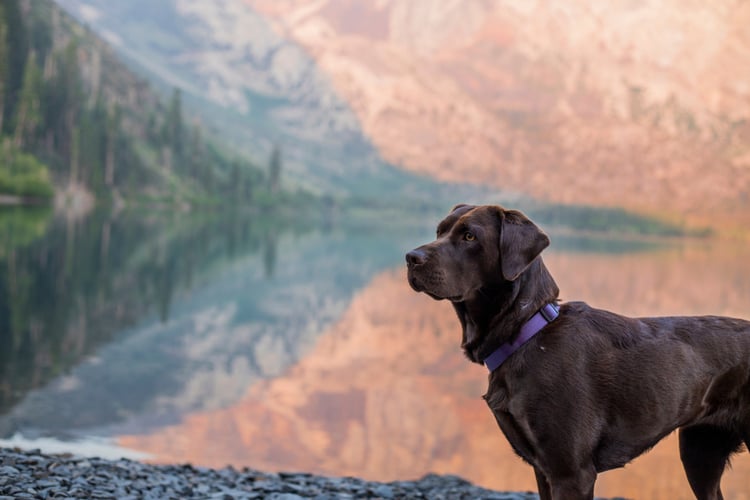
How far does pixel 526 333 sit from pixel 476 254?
2.25ft

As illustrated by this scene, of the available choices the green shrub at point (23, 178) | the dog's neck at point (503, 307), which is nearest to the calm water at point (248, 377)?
the dog's neck at point (503, 307)

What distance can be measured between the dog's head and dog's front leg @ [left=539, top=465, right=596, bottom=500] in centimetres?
144

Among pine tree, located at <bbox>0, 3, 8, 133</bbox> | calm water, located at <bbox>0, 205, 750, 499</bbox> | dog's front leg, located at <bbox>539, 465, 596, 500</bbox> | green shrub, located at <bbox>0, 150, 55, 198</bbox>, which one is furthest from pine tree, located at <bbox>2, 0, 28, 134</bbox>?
dog's front leg, located at <bbox>539, 465, 596, 500</bbox>

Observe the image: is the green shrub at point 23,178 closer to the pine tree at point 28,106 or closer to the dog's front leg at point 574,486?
the pine tree at point 28,106

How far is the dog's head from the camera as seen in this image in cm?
571

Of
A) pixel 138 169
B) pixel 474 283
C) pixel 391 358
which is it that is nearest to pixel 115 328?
pixel 391 358

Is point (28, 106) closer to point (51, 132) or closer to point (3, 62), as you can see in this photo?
point (3, 62)

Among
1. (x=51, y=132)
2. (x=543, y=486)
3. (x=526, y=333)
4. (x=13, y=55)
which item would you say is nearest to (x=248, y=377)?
(x=543, y=486)

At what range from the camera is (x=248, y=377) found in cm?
1975

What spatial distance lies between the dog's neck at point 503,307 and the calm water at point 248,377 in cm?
741

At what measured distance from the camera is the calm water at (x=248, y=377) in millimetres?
13427

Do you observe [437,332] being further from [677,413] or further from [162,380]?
[677,413]

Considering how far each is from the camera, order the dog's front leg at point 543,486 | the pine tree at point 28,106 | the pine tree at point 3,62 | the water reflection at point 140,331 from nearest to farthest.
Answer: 1. the dog's front leg at point 543,486
2. the water reflection at point 140,331
3. the pine tree at point 3,62
4. the pine tree at point 28,106

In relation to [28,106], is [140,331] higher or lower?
lower
